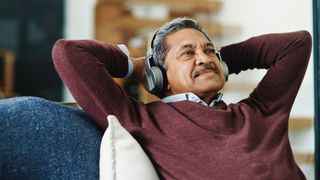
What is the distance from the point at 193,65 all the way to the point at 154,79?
0.11 metres

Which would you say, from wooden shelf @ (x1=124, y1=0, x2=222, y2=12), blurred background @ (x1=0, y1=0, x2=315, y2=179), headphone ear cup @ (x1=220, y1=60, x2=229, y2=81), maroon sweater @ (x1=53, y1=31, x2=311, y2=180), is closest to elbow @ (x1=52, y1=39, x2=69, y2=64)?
maroon sweater @ (x1=53, y1=31, x2=311, y2=180)

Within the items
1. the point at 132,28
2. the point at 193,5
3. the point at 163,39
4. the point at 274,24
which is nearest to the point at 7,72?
the point at 132,28

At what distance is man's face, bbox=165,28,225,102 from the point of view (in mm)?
1227

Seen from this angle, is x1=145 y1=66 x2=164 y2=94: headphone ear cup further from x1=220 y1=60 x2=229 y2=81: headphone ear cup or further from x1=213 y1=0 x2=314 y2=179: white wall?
x1=213 y1=0 x2=314 y2=179: white wall

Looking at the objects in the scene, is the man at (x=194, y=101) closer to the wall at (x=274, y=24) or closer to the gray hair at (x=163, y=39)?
the gray hair at (x=163, y=39)

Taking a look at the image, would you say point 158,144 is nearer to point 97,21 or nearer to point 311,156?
point 311,156

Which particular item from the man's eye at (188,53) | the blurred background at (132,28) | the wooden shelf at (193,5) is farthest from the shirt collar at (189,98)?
the wooden shelf at (193,5)

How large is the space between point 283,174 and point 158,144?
298mm

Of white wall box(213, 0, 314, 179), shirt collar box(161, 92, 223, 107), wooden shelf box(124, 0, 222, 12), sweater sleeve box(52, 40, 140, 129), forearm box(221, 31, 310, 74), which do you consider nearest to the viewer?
sweater sleeve box(52, 40, 140, 129)

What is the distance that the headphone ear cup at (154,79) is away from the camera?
1.24 m

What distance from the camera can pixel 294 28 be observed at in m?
2.21

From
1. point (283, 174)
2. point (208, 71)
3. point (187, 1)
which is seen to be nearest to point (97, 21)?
point (187, 1)

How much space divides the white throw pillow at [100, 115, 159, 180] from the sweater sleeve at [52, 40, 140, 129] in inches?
3.8

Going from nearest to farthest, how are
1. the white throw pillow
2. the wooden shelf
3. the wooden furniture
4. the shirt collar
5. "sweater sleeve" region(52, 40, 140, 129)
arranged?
the white throw pillow
"sweater sleeve" region(52, 40, 140, 129)
the shirt collar
the wooden shelf
the wooden furniture
